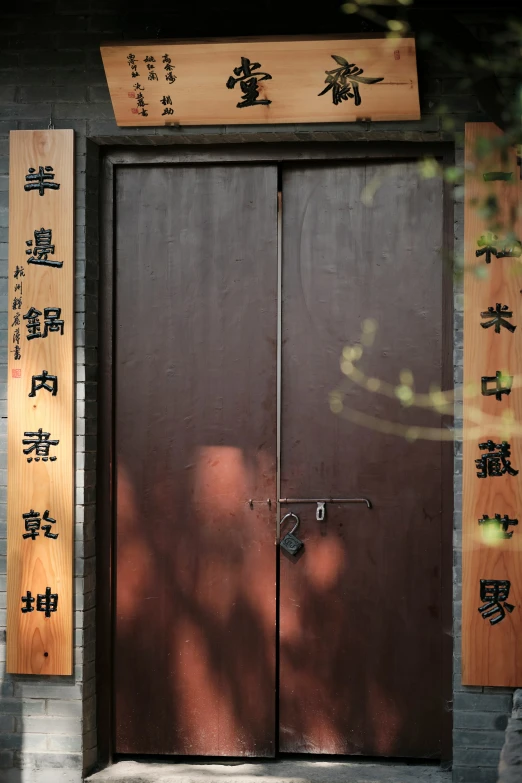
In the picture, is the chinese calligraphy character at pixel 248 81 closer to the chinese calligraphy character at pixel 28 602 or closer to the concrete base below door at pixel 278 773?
the chinese calligraphy character at pixel 28 602

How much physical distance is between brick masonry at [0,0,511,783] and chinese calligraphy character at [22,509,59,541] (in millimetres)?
135

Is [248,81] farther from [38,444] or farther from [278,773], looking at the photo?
[278,773]

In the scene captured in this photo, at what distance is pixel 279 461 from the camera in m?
3.86

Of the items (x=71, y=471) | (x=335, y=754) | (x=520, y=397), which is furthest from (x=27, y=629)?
(x=520, y=397)

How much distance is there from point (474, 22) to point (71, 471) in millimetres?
2593

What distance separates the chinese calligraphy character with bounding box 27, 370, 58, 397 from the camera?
148 inches

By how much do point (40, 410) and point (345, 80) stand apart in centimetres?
192

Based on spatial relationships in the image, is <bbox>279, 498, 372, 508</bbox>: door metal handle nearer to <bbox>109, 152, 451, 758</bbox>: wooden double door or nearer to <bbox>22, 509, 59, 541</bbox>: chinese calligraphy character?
<bbox>109, 152, 451, 758</bbox>: wooden double door

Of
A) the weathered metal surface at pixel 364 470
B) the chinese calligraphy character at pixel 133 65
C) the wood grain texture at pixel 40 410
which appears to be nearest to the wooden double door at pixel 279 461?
the weathered metal surface at pixel 364 470

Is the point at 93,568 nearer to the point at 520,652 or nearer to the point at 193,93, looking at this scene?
the point at 520,652

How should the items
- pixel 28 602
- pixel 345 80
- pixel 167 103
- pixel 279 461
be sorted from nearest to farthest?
pixel 345 80 < pixel 167 103 < pixel 28 602 < pixel 279 461

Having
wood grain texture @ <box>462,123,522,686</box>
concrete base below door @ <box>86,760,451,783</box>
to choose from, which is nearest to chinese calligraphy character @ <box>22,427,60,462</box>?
concrete base below door @ <box>86,760,451,783</box>

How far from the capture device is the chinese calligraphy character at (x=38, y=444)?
3754mm

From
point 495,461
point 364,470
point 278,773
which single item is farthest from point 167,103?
point 278,773
